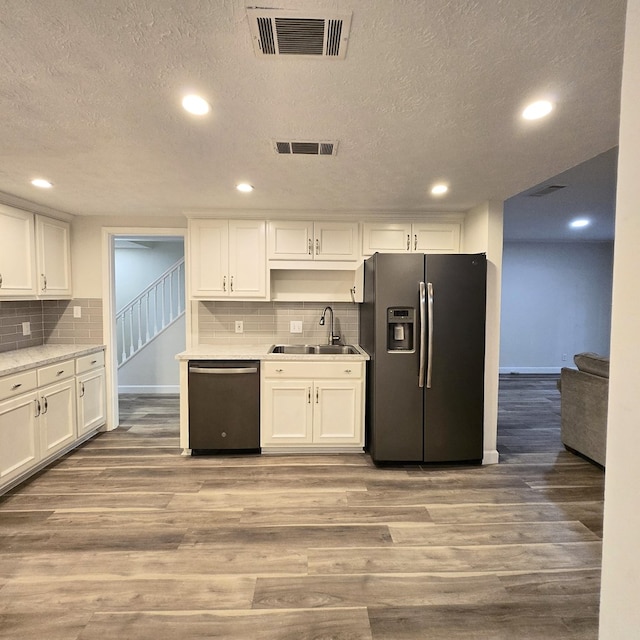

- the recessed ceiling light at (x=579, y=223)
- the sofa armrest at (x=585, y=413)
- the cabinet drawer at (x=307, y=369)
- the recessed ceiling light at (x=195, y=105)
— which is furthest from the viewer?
the recessed ceiling light at (x=579, y=223)

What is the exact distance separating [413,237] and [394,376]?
1.43 metres

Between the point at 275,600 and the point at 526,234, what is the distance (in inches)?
245

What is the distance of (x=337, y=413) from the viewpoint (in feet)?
10.6

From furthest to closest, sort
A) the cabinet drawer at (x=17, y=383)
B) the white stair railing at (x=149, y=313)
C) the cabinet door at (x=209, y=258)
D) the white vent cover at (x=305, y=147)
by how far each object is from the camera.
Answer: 1. the white stair railing at (x=149, y=313)
2. the cabinet door at (x=209, y=258)
3. the cabinet drawer at (x=17, y=383)
4. the white vent cover at (x=305, y=147)

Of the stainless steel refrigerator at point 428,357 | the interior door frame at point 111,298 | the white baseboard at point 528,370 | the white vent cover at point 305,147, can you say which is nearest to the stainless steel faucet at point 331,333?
the stainless steel refrigerator at point 428,357

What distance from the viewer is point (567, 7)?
3.44 ft

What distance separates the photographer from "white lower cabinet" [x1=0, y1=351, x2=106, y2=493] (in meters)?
2.53

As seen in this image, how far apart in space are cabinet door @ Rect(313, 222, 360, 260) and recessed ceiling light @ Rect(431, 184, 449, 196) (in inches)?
34.1

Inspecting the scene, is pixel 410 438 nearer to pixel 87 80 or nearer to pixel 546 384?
pixel 87 80

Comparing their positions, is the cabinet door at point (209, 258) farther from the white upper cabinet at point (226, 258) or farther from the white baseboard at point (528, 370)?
the white baseboard at point (528, 370)

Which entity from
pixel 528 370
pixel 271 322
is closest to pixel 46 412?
pixel 271 322

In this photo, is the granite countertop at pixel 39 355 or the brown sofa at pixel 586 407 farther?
the brown sofa at pixel 586 407

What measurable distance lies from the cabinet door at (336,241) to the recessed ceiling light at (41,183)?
2176mm

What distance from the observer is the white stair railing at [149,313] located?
18.1ft
